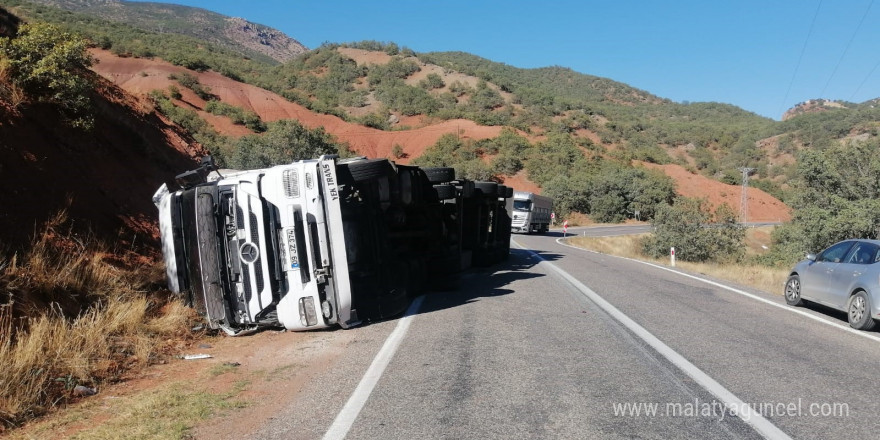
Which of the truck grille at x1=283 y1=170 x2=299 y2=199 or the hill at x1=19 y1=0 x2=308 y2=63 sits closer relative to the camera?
the truck grille at x1=283 y1=170 x2=299 y2=199

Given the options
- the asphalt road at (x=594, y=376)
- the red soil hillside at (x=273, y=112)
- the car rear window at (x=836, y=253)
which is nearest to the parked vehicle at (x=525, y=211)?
the red soil hillside at (x=273, y=112)

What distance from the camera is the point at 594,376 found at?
6012 mm

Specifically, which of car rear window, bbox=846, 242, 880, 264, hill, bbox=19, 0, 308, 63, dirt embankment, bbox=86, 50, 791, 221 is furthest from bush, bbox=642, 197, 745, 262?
hill, bbox=19, 0, 308, 63

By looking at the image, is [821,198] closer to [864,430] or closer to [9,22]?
[864,430]

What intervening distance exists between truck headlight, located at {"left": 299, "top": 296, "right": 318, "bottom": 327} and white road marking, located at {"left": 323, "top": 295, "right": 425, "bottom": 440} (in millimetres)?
1044

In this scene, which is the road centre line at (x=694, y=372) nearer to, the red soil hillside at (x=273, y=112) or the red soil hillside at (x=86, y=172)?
the red soil hillside at (x=86, y=172)

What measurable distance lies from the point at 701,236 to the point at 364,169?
77.7ft

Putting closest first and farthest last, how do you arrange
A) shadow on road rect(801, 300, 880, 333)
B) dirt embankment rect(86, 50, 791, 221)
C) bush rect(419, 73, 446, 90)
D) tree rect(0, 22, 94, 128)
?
shadow on road rect(801, 300, 880, 333), tree rect(0, 22, 94, 128), dirt embankment rect(86, 50, 791, 221), bush rect(419, 73, 446, 90)

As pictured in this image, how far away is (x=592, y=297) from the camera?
1116cm

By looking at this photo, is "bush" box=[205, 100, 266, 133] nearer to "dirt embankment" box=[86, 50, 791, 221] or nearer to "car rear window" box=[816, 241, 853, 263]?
"dirt embankment" box=[86, 50, 791, 221]

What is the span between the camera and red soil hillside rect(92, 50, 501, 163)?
58.4 m

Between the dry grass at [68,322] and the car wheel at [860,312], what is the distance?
9.97 meters

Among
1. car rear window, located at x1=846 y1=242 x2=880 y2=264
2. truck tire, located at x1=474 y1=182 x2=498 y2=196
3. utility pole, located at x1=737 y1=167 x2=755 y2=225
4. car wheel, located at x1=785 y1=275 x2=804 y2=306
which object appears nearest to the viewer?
car rear window, located at x1=846 y1=242 x2=880 y2=264

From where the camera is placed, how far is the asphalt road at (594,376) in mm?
4766
